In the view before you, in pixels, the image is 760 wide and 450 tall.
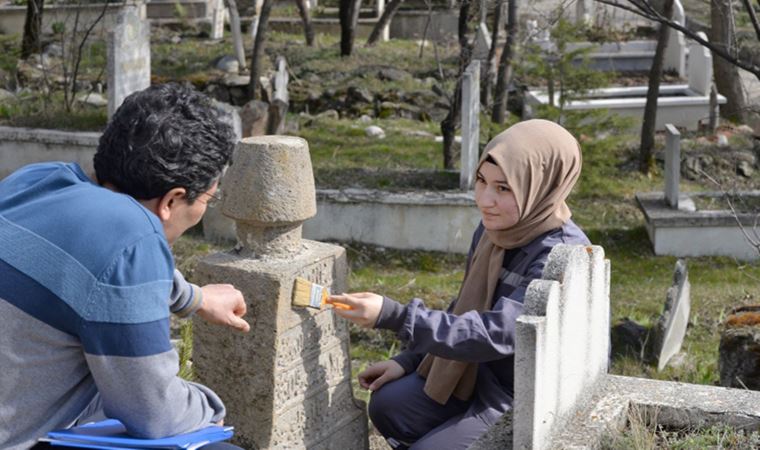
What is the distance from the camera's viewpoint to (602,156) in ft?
33.4

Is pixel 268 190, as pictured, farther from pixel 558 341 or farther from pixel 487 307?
pixel 558 341

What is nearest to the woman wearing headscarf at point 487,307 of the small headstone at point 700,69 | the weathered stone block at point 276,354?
the weathered stone block at point 276,354

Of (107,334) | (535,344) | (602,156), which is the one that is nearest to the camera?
(107,334)

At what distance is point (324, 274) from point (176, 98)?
1016mm

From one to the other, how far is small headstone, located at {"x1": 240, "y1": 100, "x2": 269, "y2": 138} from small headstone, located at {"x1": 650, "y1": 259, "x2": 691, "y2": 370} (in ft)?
15.7

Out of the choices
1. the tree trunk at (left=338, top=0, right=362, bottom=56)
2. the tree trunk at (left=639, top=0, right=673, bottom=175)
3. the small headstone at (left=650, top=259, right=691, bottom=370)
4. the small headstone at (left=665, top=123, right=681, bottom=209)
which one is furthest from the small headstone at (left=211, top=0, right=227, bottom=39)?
the small headstone at (left=650, top=259, right=691, bottom=370)

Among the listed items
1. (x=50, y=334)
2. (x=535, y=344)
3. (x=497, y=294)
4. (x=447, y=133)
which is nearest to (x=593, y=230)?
(x=447, y=133)

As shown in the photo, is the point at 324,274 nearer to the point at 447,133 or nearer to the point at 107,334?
the point at 107,334

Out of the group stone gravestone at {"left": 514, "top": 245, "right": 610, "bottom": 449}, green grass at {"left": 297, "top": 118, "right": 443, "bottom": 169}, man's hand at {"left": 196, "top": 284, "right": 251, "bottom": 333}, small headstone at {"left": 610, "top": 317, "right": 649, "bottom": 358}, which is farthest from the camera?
green grass at {"left": 297, "top": 118, "right": 443, "bottom": 169}

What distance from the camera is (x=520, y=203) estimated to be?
3.61 metres

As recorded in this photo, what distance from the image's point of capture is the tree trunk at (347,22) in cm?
1566

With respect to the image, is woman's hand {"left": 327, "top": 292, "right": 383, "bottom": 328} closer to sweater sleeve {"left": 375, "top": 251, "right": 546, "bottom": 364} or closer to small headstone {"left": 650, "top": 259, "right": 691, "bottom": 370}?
sweater sleeve {"left": 375, "top": 251, "right": 546, "bottom": 364}

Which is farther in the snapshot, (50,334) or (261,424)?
(261,424)

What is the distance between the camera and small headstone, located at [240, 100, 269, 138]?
35.2ft
